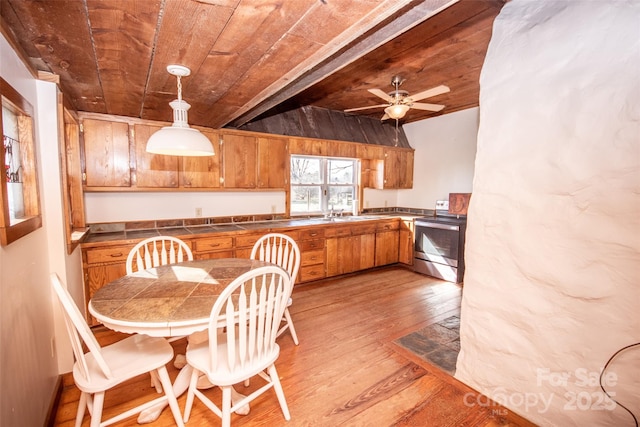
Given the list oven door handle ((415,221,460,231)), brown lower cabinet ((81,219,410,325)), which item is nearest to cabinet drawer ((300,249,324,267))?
brown lower cabinet ((81,219,410,325))

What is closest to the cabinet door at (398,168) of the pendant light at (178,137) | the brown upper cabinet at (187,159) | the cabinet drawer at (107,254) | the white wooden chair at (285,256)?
the brown upper cabinet at (187,159)

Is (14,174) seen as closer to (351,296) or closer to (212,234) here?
→ (212,234)

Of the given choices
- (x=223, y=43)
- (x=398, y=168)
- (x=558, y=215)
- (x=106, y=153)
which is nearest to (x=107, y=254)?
(x=106, y=153)

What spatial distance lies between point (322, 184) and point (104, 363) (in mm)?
3651

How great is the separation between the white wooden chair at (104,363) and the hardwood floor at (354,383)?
1.01 ft

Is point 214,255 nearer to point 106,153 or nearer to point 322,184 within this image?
point 106,153

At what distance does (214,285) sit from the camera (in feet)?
6.12

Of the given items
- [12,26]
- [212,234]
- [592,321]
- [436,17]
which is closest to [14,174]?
[12,26]

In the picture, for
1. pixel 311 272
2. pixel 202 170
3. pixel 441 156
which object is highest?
pixel 441 156

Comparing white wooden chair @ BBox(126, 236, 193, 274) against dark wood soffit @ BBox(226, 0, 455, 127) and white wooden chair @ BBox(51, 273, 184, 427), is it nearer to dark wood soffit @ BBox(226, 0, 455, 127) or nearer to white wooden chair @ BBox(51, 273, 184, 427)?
white wooden chair @ BBox(51, 273, 184, 427)

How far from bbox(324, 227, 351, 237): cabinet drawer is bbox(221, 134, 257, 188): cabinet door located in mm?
1168

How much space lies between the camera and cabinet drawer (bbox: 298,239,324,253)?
3.82 meters

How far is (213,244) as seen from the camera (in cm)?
322

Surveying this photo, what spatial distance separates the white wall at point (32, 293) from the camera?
3.94ft
